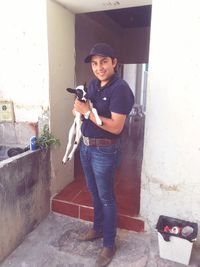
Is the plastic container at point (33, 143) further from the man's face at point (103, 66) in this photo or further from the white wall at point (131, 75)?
the white wall at point (131, 75)

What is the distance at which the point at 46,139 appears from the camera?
7.30 ft

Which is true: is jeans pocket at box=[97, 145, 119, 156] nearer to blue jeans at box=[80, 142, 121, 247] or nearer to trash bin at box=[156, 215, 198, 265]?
blue jeans at box=[80, 142, 121, 247]

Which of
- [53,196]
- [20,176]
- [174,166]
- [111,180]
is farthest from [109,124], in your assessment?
[53,196]

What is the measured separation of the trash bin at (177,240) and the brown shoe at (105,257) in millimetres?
377

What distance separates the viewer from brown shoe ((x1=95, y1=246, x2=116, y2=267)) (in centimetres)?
177

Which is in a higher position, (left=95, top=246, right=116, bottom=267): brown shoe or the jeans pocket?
the jeans pocket

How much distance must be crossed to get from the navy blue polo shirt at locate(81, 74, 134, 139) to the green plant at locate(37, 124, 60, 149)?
0.59m

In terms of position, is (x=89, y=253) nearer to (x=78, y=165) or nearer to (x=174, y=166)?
(x=174, y=166)

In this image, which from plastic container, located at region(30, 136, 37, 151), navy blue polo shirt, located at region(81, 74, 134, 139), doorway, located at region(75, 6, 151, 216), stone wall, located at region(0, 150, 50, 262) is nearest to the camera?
navy blue polo shirt, located at region(81, 74, 134, 139)

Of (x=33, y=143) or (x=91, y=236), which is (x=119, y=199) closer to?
(x=91, y=236)

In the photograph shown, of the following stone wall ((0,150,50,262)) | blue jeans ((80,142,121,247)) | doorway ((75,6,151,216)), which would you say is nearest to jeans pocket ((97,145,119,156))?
blue jeans ((80,142,121,247))

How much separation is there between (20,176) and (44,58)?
1.02 m

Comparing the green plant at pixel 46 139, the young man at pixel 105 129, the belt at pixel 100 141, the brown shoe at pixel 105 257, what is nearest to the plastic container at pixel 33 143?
the green plant at pixel 46 139

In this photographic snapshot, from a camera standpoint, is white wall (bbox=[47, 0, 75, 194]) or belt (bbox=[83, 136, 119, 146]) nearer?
belt (bbox=[83, 136, 119, 146])
